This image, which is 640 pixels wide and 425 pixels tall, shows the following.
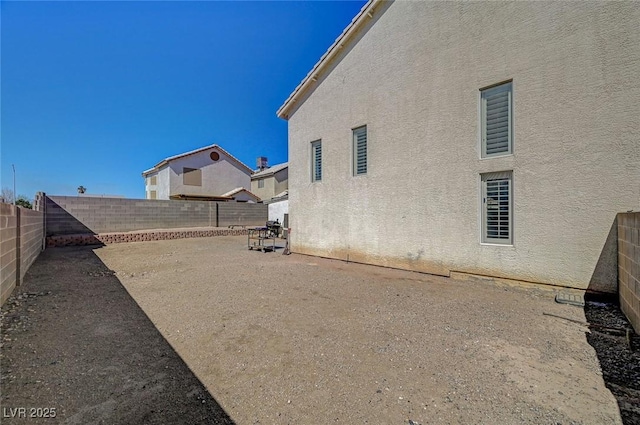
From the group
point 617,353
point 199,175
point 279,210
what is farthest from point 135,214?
point 617,353

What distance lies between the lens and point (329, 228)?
31.1 feet

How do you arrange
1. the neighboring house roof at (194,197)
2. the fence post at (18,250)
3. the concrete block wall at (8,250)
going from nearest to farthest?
the concrete block wall at (8,250), the fence post at (18,250), the neighboring house roof at (194,197)

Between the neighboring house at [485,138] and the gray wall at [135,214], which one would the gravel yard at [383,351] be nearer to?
the neighboring house at [485,138]

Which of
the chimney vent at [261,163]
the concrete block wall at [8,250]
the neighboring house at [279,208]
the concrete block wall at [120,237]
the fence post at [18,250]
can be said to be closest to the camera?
the concrete block wall at [8,250]

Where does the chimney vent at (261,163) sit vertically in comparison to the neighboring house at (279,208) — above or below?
above

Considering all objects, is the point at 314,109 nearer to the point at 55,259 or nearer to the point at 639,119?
the point at 639,119

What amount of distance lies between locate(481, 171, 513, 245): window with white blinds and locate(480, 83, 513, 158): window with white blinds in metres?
0.56

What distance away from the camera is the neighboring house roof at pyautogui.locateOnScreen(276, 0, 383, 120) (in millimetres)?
8133

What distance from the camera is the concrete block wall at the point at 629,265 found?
11.6 ft

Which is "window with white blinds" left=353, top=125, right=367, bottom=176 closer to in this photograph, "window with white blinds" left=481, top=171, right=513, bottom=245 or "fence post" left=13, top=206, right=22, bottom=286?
"window with white blinds" left=481, top=171, right=513, bottom=245

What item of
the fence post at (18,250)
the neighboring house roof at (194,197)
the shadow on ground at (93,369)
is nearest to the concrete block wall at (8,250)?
the fence post at (18,250)

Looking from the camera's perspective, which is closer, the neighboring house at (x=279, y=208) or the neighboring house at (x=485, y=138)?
the neighboring house at (x=485, y=138)

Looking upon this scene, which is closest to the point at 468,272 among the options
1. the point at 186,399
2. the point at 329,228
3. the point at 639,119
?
the point at 639,119

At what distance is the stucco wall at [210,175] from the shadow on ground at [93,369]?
940 inches
